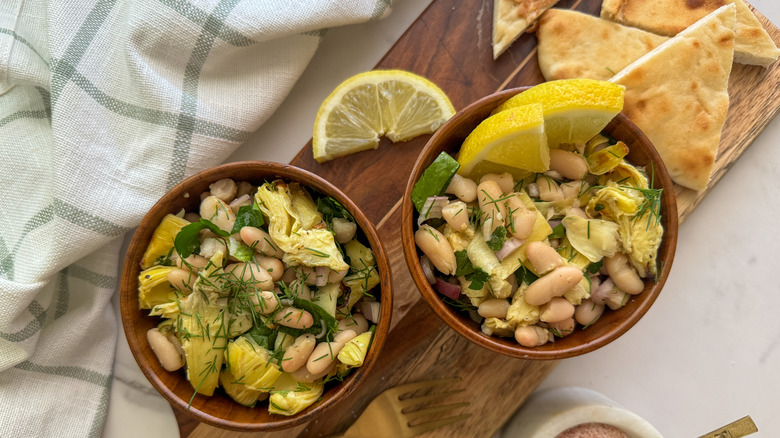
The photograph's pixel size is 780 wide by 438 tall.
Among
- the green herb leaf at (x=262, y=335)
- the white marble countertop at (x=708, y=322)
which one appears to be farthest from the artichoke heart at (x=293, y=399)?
the white marble countertop at (x=708, y=322)

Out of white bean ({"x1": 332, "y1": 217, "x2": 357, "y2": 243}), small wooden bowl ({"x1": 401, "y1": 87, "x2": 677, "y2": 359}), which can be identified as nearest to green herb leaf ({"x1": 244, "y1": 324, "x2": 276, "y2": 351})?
white bean ({"x1": 332, "y1": 217, "x2": 357, "y2": 243})

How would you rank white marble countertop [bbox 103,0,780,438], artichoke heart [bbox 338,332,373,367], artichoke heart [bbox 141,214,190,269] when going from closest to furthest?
artichoke heart [bbox 338,332,373,367] < artichoke heart [bbox 141,214,190,269] < white marble countertop [bbox 103,0,780,438]

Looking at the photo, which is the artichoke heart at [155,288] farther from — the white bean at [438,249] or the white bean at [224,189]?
the white bean at [438,249]

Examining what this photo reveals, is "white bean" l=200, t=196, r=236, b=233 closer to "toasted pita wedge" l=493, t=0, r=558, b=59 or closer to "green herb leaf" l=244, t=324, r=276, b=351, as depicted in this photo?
"green herb leaf" l=244, t=324, r=276, b=351

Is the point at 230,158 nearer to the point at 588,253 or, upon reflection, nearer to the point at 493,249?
the point at 493,249

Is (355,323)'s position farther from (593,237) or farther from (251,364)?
(593,237)

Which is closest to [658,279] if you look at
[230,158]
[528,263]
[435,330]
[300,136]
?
[528,263]
